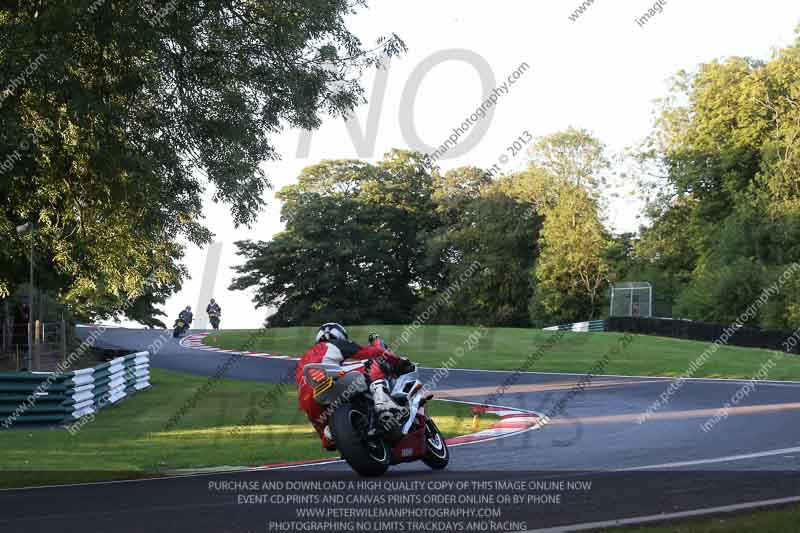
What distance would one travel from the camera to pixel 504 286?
7881 cm

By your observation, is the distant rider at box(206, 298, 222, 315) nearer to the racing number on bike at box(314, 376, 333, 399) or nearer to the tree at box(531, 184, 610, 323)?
the tree at box(531, 184, 610, 323)

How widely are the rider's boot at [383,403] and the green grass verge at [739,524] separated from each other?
3748mm

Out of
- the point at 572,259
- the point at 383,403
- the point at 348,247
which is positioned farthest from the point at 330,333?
→ the point at 348,247

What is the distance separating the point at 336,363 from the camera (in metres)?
10.5

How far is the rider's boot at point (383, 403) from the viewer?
10.3m

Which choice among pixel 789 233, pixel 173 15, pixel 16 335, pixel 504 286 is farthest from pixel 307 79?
pixel 504 286

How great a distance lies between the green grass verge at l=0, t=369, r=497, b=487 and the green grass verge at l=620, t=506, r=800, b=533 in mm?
6700

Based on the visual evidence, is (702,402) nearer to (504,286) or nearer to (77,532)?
(77,532)

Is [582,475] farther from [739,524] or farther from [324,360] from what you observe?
[739,524]

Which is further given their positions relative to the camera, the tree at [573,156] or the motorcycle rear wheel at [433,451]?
the tree at [573,156]

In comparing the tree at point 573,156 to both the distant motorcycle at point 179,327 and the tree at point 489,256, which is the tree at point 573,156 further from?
the distant motorcycle at point 179,327

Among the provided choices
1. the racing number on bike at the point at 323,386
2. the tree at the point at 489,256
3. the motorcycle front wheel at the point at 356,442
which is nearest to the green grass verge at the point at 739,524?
the motorcycle front wheel at the point at 356,442

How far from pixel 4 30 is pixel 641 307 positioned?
47.1 meters

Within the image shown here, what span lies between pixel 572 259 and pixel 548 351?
1243 inches
